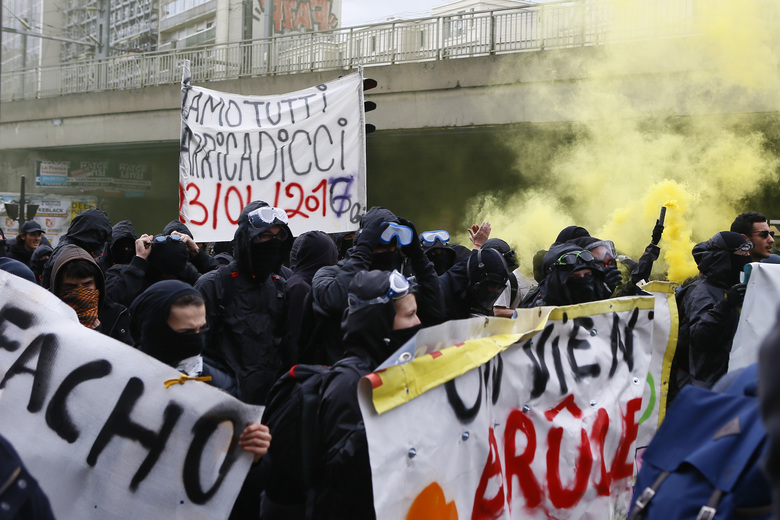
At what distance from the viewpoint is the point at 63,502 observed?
2256 mm

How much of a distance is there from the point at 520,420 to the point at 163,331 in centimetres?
150

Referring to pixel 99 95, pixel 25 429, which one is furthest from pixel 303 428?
pixel 99 95

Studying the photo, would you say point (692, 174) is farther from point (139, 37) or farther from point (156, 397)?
point (139, 37)

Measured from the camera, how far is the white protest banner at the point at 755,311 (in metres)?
4.19

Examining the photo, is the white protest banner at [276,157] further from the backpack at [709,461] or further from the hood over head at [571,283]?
the backpack at [709,461]

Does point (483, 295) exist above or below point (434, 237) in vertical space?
below

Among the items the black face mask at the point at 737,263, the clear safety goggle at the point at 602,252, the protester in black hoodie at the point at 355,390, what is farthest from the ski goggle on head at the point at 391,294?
the black face mask at the point at 737,263

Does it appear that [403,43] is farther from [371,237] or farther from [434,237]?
[371,237]

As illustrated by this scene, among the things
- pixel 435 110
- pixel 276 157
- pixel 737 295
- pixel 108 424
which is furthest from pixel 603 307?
pixel 435 110

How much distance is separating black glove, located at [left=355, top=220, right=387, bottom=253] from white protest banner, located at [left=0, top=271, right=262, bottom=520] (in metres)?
1.67

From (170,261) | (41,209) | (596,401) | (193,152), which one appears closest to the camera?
(596,401)

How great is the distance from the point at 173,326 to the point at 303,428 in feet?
2.10

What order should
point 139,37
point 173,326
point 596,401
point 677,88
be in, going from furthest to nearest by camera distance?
point 139,37 → point 677,88 → point 596,401 → point 173,326

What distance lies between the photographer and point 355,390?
99.1 inches
